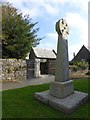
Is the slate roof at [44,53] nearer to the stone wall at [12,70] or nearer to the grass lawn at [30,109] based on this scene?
the stone wall at [12,70]

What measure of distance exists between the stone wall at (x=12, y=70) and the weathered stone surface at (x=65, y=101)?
12108 mm

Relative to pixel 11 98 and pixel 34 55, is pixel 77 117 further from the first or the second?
pixel 34 55

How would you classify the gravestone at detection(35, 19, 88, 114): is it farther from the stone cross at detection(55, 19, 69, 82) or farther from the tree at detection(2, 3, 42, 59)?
the tree at detection(2, 3, 42, 59)

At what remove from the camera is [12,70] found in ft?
67.6

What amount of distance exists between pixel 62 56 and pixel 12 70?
12.9 m

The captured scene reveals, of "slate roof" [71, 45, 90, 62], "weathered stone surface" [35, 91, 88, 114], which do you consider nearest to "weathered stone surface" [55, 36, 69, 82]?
"weathered stone surface" [35, 91, 88, 114]

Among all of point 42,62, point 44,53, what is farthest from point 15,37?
point 44,53

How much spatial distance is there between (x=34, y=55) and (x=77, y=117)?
99.5 ft

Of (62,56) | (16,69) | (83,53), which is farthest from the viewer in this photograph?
(83,53)

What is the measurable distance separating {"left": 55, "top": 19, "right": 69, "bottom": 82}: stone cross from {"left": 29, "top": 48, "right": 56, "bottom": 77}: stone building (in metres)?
15.1

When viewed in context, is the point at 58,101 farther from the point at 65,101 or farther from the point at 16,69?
the point at 16,69

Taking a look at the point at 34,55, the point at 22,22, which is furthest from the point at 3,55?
the point at 34,55

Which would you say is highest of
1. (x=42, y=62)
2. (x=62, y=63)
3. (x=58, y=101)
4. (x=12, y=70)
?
(x=42, y=62)

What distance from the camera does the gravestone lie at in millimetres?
7566
